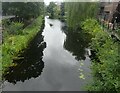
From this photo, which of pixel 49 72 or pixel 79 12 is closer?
pixel 49 72

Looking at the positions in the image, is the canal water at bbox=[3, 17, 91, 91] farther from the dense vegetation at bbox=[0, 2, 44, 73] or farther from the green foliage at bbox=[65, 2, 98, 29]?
the green foliage at bbox=[65, 2, 98, 29]

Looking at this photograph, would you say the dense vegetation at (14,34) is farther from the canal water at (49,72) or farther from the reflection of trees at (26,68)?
the canal water at (49,72)

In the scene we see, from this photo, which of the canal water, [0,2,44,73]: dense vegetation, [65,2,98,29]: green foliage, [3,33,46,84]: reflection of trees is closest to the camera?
the canal water

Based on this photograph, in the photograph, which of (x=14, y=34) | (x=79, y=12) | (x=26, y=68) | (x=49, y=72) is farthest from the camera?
(x=79, y=12)

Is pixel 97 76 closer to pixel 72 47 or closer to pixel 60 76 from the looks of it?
pixel 60 76

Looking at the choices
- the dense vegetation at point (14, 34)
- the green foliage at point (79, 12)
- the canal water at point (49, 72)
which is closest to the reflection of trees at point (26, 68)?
the canal water at point (49, 72)

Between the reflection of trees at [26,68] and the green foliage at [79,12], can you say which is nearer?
the reflection of trees at [26,68]

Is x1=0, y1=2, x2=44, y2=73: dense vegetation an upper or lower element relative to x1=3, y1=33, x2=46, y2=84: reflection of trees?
Answer: upper

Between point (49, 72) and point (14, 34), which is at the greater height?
point (14, 34)

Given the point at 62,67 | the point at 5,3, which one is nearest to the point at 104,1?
the point at 5,3

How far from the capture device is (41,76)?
16.5 metres

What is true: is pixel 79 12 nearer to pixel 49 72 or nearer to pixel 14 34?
pixel 14 34

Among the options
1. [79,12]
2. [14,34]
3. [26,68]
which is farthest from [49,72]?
[79,12]

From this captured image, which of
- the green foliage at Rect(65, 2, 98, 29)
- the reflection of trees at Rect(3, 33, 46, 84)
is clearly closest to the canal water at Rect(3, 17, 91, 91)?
the reflection of trees at Rect(3, 33, 46, 84)
